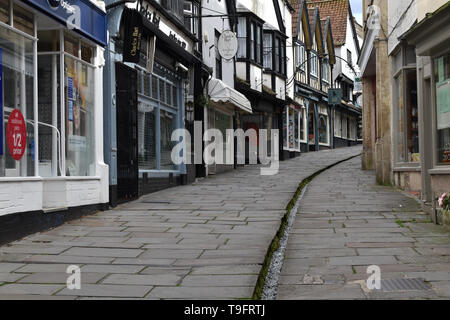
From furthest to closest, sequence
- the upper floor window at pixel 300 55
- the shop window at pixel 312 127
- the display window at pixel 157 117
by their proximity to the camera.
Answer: the shop window at pixel 312 127 → the upper floor window at pixel 300 55 → the display window at pixel 157 117

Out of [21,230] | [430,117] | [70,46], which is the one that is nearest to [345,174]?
[430,117]

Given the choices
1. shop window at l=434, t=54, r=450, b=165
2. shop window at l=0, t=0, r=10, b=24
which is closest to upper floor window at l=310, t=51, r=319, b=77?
shop window at l=434, t=54, r=450, b=165

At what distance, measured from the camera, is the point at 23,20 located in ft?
27.9

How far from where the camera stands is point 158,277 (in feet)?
18.5

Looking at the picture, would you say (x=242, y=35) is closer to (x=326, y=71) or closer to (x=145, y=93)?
(x=145, y=93)

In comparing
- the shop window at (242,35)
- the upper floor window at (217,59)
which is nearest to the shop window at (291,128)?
the shop window at (242,35)

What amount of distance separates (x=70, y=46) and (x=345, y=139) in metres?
36.4

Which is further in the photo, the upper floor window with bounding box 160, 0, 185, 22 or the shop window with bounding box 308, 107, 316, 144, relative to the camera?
the shop window with bounding box 308, 107, 316, 144

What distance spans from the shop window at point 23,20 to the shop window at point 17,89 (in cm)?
13

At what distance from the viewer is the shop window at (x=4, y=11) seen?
789cm

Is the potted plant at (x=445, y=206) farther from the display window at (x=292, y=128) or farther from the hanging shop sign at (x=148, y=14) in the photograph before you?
the display window at (x=292, y=128)

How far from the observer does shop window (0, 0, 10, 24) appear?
789 cm

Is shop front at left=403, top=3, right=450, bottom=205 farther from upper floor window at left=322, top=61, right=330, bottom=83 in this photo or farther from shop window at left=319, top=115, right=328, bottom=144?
upper floor window at left=322, top=61, right=330, bottom=83

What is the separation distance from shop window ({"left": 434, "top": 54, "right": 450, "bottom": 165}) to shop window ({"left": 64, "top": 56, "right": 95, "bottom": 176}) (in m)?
5.88
